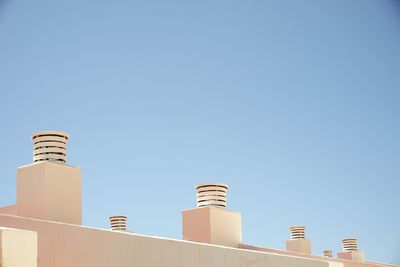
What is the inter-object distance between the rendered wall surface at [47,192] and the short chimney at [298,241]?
12.1 m

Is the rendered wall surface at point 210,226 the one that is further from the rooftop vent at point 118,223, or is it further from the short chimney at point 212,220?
the rooftop vent at point 118,223

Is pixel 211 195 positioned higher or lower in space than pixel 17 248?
higher

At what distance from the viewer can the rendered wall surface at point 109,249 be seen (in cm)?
743

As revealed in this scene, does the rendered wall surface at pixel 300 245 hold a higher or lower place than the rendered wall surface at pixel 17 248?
higher

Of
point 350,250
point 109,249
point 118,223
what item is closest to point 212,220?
point 118,223

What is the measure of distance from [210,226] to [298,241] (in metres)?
7.81

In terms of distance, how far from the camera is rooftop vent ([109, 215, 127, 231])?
16.1 metres

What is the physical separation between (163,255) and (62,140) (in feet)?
8.14

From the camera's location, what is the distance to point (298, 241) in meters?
20.5

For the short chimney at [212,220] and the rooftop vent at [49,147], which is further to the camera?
the short chimney at [212,220]

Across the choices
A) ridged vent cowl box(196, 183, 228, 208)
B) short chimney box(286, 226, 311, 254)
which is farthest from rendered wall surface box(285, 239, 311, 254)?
ridged vent cowl box(196, 183, 228, 208)

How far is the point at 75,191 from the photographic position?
9.60 metres

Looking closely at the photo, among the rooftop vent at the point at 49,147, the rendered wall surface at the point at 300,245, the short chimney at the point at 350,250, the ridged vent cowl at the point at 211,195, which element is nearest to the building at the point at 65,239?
the rooftop vent at the point at 49,147

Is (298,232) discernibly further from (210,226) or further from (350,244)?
(210,226)
